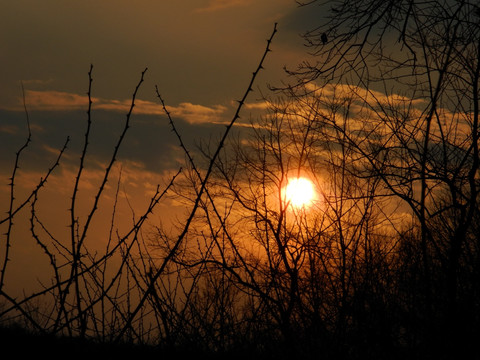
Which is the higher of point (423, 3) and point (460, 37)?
point (423, 3)

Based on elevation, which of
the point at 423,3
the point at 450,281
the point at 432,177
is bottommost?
the point at 450,281

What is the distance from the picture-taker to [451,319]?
11.8ft

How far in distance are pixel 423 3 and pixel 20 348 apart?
4.48 m

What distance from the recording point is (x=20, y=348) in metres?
2.34

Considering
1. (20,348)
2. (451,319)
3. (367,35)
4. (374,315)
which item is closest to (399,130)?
(367,35)

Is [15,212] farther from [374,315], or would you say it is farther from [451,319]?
[374,315]

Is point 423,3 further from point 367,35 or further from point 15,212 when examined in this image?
point 15,212

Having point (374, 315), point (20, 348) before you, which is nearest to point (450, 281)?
point (374, 315)

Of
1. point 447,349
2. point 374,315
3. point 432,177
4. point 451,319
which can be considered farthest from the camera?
point 374,315

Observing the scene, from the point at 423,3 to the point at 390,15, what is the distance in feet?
1.05

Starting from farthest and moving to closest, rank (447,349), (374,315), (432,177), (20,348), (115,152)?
(374,315), (432,177), (447,349), (20,348), (115,152)

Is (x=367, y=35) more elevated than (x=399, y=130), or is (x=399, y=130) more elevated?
(x=367, y=35)

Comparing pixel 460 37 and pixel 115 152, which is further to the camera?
pixel 460 37

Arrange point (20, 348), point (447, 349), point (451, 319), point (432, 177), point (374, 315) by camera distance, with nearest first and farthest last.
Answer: point (20, 348)
point (451, 319)
point (447, 349)
point (432, 177)
point (374, 315)
